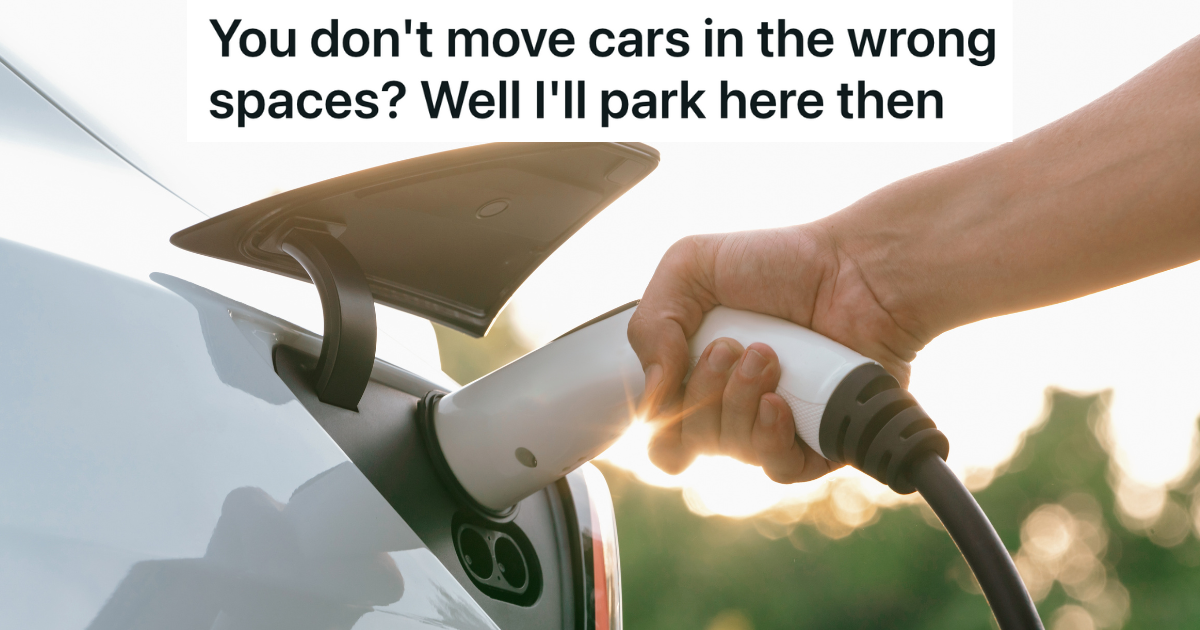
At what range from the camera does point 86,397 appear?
0.74 metres

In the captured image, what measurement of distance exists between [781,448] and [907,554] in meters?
18.6

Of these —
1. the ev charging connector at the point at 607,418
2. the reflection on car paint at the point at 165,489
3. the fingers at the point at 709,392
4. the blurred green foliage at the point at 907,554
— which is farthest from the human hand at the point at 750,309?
the blurred green foliage at the point at 907,554

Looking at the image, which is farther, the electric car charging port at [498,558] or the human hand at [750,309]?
the human hand at [750,309]

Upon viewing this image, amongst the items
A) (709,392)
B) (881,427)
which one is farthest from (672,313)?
(881,427)

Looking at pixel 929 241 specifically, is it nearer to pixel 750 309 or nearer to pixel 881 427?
pixel 750 309

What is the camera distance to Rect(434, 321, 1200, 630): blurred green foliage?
18.2 metres

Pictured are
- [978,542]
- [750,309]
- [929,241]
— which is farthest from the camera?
[750,309]

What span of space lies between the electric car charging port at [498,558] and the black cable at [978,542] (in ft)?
1.75

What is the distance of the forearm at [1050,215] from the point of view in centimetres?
117

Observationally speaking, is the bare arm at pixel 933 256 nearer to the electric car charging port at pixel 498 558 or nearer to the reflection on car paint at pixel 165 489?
the electric car charging port at pixel 498 558

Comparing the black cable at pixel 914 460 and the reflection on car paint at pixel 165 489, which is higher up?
the reflection on car paint at pixel 165 489

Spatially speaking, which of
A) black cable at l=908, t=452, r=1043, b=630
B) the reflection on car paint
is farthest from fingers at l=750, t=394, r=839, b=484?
the reflection on car paint

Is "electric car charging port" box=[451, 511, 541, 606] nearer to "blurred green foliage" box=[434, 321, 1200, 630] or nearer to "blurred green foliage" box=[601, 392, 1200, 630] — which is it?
"blurred green foliage" box=[434, 321, 1200, 630]

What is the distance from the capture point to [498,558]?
118 centimetres
